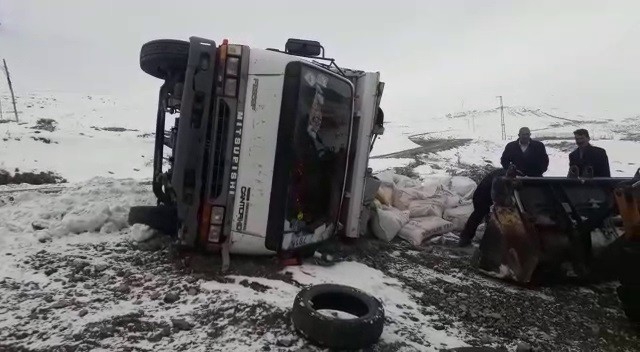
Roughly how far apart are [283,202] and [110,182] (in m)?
4.38

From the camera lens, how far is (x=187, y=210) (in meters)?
3.63

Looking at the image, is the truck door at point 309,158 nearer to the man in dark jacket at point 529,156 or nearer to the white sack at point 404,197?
the white sack at point 404,197

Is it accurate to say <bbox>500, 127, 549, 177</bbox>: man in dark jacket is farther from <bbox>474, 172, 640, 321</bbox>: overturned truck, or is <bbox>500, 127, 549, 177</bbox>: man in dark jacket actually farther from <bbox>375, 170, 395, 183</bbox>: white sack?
<bbox>375, 170, 395, 183</bbox>: white sack

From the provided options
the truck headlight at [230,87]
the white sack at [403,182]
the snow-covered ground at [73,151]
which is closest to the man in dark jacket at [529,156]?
the white sack at [403,182]

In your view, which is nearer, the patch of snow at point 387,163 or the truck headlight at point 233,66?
the truck headlight at point 233,66

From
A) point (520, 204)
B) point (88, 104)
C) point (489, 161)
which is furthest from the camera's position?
point (88, 104)

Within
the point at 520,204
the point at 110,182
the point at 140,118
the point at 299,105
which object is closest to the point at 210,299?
the point at 299,105

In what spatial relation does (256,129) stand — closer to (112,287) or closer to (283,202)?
(283,202)

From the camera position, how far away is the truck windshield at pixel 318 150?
3775 millimetres

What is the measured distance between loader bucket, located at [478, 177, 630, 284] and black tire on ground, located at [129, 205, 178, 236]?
3.16 metres

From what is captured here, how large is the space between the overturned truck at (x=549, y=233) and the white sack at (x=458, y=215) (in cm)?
160

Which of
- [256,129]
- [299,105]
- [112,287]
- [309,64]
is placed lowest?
[112,287]

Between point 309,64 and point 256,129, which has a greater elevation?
point 309,64

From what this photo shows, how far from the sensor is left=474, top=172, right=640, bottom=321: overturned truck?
165 inches
